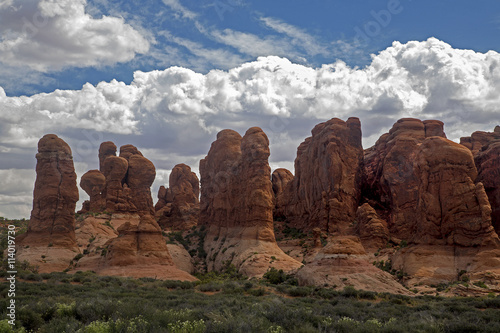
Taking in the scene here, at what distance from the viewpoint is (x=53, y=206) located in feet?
Result: 166

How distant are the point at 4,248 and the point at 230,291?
3200 centimetres

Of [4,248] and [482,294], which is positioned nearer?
[482,294]

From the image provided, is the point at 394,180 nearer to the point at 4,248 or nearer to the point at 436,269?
the point at 436,269

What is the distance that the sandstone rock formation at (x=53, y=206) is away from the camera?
1898 inches

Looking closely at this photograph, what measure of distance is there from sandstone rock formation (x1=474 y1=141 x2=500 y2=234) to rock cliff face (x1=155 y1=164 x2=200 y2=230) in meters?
46.7

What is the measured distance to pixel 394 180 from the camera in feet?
195

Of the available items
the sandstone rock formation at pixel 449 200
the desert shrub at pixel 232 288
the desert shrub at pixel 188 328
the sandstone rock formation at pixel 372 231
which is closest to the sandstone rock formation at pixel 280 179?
the sandstone rock formation at pixel 372 231

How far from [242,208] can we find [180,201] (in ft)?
97.8

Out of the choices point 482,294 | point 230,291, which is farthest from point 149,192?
point 482,294

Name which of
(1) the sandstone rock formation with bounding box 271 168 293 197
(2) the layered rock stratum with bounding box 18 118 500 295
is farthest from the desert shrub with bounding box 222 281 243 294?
(1) the sandstone rock formation with bounding box 271 168 293 197

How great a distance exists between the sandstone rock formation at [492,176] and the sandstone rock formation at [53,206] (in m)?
46.5

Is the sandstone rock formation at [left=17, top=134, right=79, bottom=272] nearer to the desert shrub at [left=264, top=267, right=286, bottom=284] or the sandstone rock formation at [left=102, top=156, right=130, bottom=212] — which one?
the sandstone rock formation at [left=102, top=156, right=130, bottom=212]

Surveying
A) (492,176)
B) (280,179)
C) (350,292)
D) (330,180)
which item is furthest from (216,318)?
(280,179)

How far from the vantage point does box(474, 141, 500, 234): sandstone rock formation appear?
46.4 m
